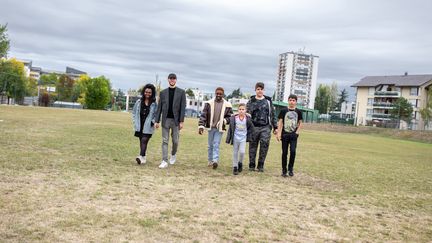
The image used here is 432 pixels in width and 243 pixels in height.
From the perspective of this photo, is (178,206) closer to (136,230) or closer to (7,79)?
(136,230)

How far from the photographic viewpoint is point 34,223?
441 centimetres

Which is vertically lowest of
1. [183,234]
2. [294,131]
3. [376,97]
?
[183,234]

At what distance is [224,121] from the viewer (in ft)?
29.8

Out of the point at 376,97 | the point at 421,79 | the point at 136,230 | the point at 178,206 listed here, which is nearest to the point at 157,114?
the point at 178,206

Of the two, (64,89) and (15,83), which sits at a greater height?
(64,89)

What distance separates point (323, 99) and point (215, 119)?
12170 cm

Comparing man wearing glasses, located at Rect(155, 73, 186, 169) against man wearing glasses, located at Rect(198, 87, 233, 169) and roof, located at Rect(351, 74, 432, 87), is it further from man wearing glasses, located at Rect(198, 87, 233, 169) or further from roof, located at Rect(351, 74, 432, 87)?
roof, located at Rect(351, 74, 432, 87)

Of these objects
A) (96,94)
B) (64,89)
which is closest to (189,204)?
(96,94)

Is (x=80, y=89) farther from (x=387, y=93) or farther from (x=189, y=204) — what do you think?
(x=189, y=204)

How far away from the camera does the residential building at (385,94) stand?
259 feet

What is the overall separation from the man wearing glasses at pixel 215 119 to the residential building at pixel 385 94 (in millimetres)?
70776

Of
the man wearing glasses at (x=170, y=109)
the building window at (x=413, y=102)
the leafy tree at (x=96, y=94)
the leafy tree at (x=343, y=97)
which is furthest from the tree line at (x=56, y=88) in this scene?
the leafy tree at (x=343, y=97)

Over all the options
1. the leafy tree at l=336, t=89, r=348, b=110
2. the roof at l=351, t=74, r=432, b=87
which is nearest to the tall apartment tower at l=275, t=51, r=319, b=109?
the leafy tree at l=336, t=89, r=348, b=110

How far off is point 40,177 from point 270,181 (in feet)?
13.5
